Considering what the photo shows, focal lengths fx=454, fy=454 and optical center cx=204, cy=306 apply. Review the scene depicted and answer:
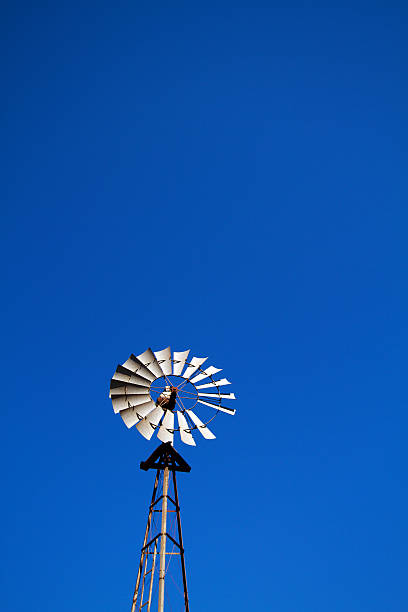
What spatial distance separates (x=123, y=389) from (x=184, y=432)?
1929 mm

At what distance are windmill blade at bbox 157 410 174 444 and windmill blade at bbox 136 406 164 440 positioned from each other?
156mm

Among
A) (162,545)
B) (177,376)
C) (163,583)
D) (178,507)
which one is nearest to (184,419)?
(177,376)

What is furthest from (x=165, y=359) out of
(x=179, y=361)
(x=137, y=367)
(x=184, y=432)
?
(x=184, y=432)

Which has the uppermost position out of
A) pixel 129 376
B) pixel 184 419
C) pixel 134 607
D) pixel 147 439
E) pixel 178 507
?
pixel 129 376

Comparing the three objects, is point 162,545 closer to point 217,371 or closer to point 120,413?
point 120,413

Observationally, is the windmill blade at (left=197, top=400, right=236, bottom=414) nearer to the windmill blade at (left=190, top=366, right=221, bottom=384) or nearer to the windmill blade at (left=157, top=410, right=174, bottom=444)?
the windmill blade at (left=190, top=366, right=221, bottom=384)

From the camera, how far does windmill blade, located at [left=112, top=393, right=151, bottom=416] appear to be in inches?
444

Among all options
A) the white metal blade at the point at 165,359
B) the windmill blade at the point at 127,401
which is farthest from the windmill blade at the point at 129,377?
the white metal blade at the point at 165,359

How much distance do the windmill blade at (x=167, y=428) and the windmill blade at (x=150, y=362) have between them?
43.7 inches

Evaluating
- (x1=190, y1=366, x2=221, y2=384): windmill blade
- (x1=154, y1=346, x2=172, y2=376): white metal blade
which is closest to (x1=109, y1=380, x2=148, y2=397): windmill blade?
(x1=154, y1=346, x2=172, y2=376): white metal blade

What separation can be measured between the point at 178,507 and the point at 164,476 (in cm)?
89

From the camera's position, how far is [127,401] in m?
11.5

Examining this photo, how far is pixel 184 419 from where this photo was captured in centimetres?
1202

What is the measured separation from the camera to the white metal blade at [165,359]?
12.5m
